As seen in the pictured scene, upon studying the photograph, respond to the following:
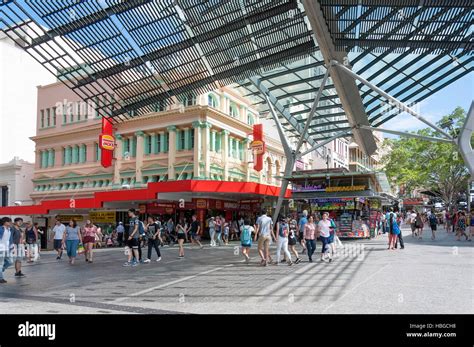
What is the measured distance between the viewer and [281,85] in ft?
76.4

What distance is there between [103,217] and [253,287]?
103ft

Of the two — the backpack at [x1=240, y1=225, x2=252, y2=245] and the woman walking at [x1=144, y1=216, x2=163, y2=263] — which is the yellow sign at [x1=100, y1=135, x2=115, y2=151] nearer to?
the woman walking at [x1=144, y1=216, x2=163, y2=263]

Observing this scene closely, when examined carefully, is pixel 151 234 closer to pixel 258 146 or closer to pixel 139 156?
pixel 258 146

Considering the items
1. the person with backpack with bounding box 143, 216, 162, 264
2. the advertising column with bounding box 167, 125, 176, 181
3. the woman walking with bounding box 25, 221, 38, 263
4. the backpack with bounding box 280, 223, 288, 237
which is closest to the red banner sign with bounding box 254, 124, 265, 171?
the advertising column with bounding box 167, 125, 176, 181

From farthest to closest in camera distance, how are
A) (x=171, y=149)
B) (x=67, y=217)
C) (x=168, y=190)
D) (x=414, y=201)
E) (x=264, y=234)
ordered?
(x=414, y=201) < (x=67, y=217) < (x=171, y=149) < (x=168, y=190) < (x=264, y=234)

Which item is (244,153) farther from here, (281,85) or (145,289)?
(145,289)

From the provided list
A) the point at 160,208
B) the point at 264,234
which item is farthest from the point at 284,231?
the point at 160,208

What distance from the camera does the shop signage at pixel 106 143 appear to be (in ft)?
122

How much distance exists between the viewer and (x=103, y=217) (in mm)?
39312

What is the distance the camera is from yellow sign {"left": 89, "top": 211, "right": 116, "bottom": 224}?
128 ft
